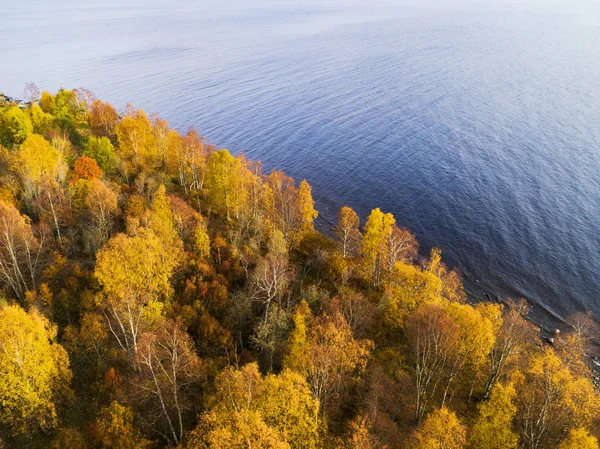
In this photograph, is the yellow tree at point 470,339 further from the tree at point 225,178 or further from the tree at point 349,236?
the tree at point 225,178

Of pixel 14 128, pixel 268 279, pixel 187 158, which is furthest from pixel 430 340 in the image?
pixel 14 128

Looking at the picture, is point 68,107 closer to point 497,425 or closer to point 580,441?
point 497,425

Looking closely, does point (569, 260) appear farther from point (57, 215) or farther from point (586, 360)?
point (57, 215)

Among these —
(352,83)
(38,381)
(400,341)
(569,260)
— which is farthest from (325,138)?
(38,381)

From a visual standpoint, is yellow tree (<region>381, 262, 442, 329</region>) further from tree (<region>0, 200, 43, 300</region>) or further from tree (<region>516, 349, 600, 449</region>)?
tree (<region>0, 200, 43, 300</region>)

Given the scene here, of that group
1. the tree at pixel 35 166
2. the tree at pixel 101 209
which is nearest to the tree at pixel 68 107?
the tree at pixel 35 166

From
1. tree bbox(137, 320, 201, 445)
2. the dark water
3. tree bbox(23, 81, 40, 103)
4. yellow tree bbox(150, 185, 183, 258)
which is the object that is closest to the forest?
tree bbox(137, 320, 201, 445)
